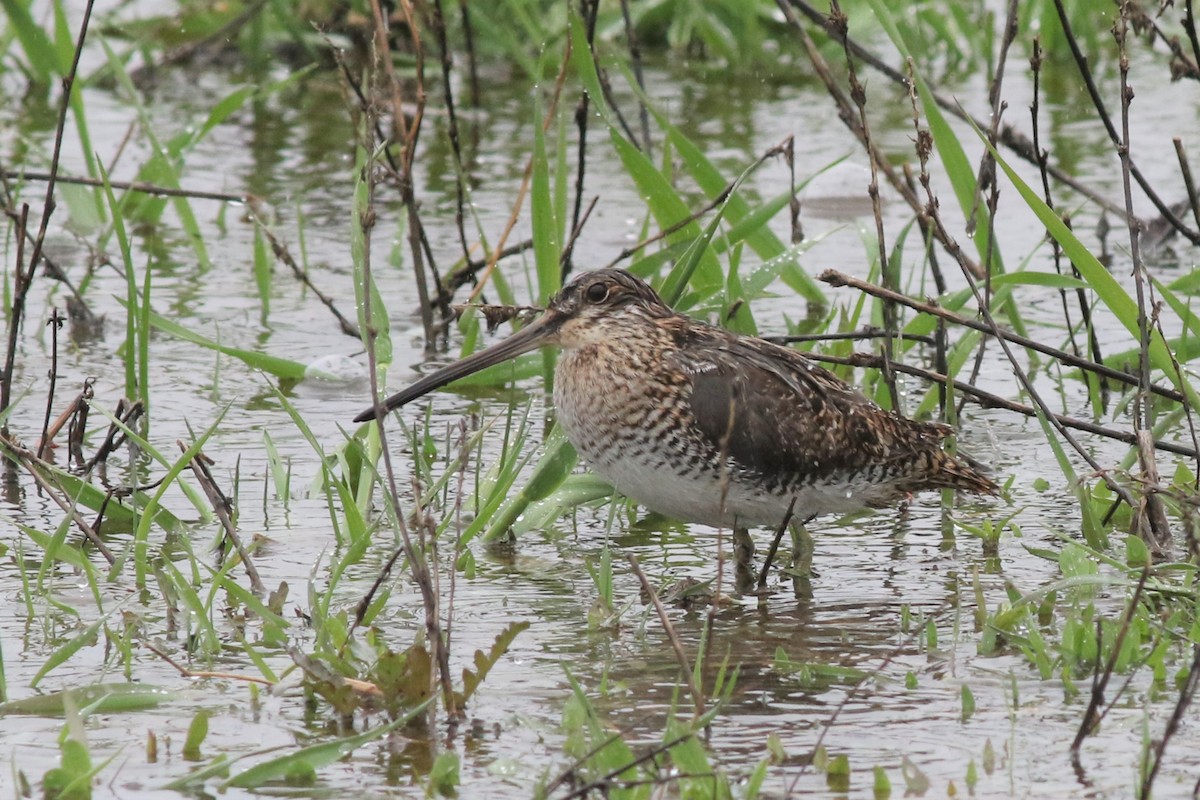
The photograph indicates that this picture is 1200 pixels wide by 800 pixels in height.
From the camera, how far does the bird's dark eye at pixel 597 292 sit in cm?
542

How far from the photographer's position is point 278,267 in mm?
8094

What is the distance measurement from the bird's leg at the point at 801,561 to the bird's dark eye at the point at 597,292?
0.83 meters

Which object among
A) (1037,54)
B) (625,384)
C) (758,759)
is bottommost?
(758,759)

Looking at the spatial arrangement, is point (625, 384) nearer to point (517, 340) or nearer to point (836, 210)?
point (517, 340)

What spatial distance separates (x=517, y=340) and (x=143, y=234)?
329 cm

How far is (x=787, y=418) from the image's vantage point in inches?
199

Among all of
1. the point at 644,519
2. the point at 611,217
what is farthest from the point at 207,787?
the point at 611,217

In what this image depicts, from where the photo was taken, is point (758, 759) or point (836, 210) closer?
point (758, 759)

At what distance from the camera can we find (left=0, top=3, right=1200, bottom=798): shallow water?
377cm

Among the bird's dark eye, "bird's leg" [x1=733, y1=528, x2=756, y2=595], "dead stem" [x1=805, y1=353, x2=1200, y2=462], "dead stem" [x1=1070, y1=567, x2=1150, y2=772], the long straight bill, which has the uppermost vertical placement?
the bird's dark eye

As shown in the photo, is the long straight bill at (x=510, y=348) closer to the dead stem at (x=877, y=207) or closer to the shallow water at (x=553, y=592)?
the shallow water at (x=553, y=592)

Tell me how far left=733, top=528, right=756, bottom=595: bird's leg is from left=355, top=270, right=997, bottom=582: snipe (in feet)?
0.11

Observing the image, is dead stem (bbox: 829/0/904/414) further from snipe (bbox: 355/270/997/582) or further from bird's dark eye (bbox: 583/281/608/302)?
bird's dark eye (bbox: 583/281/608/302)

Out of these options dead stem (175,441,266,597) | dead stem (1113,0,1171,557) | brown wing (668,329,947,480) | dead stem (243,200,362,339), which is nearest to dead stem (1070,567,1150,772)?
dead stem (1113,0,1171,557)
